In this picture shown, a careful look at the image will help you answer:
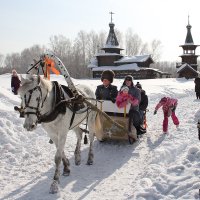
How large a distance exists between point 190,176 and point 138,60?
152 feet

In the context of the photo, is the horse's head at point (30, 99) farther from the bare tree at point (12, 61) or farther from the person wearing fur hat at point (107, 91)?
the bare tree at point (12, 61)

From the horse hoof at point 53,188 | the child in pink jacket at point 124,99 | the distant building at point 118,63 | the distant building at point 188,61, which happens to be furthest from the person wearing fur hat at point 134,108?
the distant building at point 188,61

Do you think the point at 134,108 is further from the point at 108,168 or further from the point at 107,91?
the point at 108,168

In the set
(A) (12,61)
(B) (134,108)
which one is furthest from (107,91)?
(A) (12,61)

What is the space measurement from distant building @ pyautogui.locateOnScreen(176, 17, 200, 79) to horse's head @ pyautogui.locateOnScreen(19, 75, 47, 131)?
49.9 m

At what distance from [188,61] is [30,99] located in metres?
53.3

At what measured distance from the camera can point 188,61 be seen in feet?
181

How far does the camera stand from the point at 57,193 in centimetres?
513

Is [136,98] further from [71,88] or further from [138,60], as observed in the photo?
[138,60]

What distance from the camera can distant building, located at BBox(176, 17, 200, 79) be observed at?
53062 millimetres

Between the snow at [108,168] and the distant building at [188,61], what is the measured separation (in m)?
45.5

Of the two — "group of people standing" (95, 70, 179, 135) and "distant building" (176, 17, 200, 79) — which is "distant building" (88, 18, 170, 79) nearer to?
"distant building" (176, 17, 200, 79)

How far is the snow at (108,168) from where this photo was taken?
5027 millimetres

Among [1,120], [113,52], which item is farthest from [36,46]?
[1,120]
